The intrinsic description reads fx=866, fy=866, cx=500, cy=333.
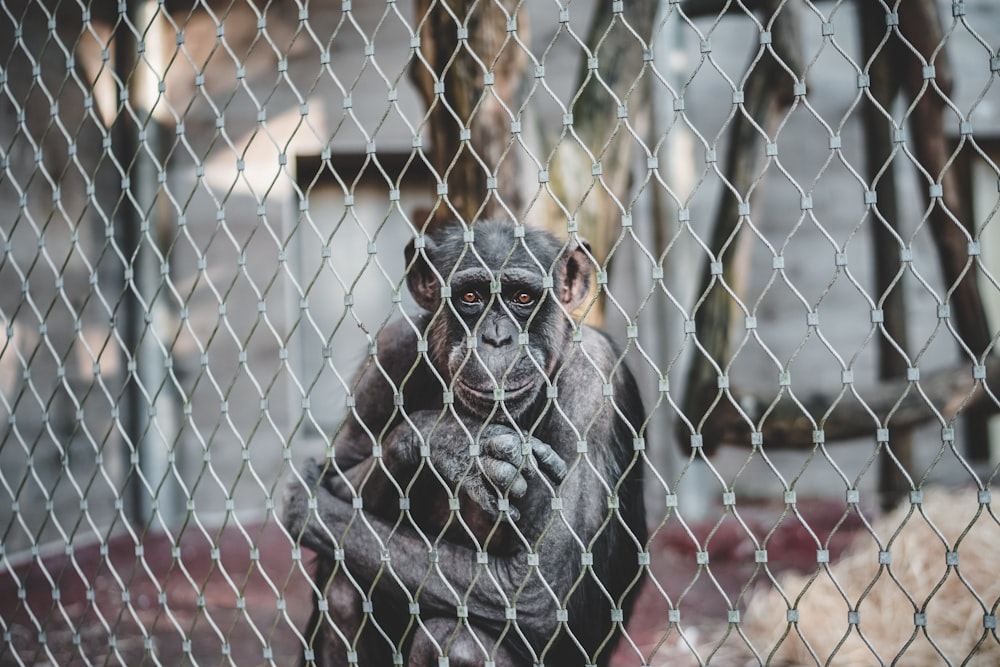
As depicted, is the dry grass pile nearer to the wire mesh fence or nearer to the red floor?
the wire mesh fence

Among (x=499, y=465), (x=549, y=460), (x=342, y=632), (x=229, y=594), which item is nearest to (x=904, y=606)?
(x=549, y=460)

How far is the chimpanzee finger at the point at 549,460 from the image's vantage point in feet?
7.43

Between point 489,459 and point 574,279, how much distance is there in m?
0.65

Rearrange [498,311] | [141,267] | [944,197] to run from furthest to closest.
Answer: [141,267] < [944,197] < [498,311]

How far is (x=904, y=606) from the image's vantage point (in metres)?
3.52

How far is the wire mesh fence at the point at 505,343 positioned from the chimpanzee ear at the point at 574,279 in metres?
0.01

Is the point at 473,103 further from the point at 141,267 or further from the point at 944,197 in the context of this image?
the point at 141,267

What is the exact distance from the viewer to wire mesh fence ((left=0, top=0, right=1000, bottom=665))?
2.25m

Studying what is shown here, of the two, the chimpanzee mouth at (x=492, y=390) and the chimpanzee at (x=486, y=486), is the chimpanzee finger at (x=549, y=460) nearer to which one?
the chimpanzee at (x=486, y=486)

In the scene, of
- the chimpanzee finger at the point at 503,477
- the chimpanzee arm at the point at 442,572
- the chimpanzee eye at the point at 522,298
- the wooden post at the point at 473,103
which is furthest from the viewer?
the wooden post at the point at 473,103

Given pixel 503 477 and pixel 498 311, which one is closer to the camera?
pixel 503 477

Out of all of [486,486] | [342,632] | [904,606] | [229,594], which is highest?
[486,486]

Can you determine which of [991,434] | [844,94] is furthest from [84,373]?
Result: [991,434]

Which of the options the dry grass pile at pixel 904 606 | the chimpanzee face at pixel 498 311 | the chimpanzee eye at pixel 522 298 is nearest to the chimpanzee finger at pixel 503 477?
the chimpanzee face at pixel 498 311
